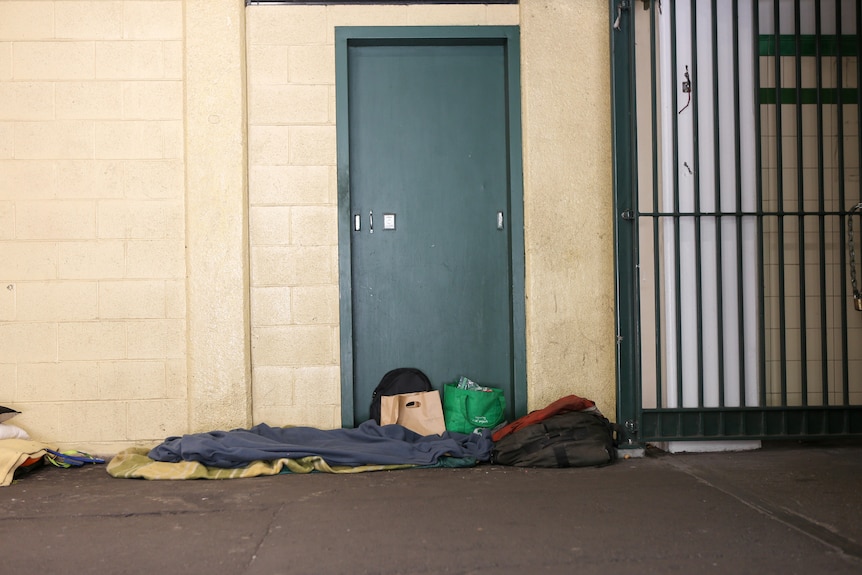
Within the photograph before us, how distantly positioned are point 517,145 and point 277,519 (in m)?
2.42

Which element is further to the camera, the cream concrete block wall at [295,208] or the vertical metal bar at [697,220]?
the cream concrete block wall at [295,208]

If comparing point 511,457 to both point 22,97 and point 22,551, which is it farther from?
point 22,97

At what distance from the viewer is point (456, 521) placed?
268cm

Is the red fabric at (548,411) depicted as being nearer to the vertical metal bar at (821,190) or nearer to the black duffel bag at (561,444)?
the black duffel bag at (561,444)

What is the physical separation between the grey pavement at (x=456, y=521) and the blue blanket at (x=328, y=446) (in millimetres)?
112

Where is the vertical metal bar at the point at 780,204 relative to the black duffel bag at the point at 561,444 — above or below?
above

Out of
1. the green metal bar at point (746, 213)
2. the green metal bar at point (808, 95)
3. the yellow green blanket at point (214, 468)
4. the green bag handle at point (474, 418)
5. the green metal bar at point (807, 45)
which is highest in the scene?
the green metal bar at point (807, 45)

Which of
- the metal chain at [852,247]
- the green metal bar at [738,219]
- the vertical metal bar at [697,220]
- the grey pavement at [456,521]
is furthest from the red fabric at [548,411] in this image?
the metal chain at [852,247]

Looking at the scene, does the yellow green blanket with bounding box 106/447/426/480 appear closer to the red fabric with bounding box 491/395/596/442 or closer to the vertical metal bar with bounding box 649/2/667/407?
the red fabric with bounding box 491/395/596/442

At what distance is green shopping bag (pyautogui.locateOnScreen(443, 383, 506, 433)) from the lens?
156 inches

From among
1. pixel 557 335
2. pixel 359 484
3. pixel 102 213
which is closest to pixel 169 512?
pixel 359 484

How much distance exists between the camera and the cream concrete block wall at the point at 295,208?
404 centimetres

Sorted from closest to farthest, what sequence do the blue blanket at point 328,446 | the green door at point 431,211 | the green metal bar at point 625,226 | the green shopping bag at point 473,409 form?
the blue blanket at point 328,446, the green metal bar at point 625,226, the green shopping bag at point 473,409, the green door at point 431,211

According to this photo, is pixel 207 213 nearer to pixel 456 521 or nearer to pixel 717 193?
pixel 456 521
